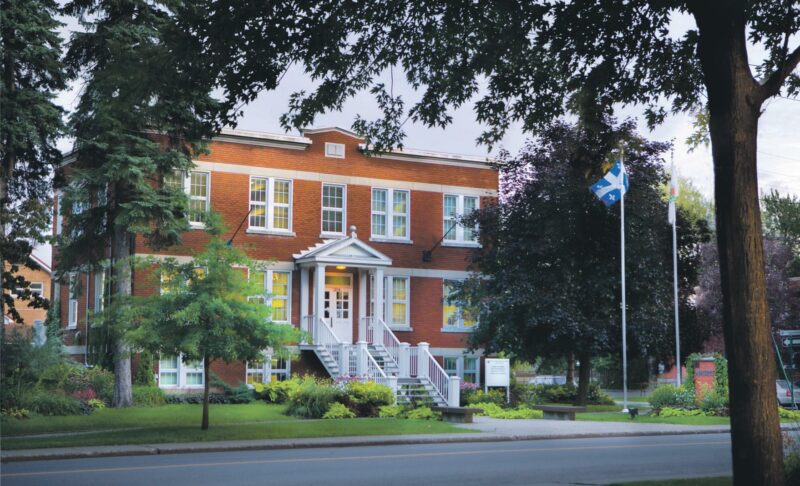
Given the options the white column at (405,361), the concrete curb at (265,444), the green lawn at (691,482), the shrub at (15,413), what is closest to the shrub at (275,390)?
the white column at (405,361)

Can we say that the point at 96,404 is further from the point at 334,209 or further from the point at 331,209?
the point at 334,209

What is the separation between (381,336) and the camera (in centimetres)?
3769

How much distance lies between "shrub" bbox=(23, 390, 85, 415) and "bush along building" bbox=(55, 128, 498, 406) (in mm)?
7144

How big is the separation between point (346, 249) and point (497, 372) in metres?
7.10

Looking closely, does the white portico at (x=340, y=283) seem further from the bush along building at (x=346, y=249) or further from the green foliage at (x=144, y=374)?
the green foliage at (x=144, y=374)

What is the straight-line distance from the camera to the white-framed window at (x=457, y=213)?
41.2 metres

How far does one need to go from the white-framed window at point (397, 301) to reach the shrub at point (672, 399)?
10.2m

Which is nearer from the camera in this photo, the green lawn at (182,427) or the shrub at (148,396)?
the green lawn at (182,427)

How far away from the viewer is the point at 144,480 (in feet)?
45.5

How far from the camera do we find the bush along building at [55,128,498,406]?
35625 millimetres

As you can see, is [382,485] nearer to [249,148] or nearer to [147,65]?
[147,65]

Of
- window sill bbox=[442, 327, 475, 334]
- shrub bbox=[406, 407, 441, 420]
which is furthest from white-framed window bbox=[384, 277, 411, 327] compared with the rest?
shrub bbox=[406, 407, 441, 420]

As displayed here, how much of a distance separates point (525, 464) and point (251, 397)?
1896 centimetres

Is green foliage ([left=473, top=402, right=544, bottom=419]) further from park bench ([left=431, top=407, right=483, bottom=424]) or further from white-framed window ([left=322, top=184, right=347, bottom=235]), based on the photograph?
white-framed window ([left=322, top=184, right=347, bottom=235])
